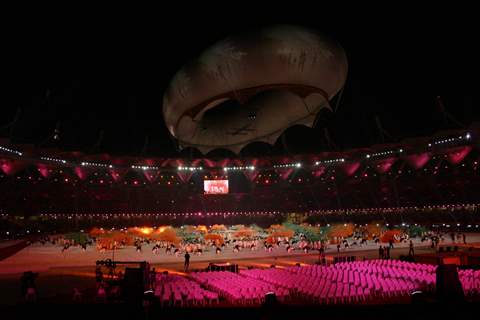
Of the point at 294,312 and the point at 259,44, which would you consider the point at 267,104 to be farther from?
the point at 294,312

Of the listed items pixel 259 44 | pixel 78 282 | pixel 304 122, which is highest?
pixel 259 44

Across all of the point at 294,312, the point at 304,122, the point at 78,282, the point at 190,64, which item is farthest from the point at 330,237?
the point at 294,312

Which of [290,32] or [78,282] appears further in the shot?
[78,282]

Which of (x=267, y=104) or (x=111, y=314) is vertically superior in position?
(x=267, y=104)

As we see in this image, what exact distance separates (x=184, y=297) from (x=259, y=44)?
360 inches

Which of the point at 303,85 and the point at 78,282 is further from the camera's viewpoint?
the point at 78,282

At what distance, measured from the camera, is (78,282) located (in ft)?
68.2

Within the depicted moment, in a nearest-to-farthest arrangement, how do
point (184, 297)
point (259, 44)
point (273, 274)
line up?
point (184, 297) < point (259, 44) < point (273, 274)

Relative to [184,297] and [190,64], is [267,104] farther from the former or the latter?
[184,297]

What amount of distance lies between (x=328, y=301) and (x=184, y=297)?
4.51 m

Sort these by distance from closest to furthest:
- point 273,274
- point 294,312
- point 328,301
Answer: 1. point 294,312
2. point 328,301
3. point 273,274

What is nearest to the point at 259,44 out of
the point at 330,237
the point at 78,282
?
the point at 78,282

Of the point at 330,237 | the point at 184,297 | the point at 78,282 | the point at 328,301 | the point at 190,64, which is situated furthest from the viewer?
the point at 330,237

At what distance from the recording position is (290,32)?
14.9 meters
